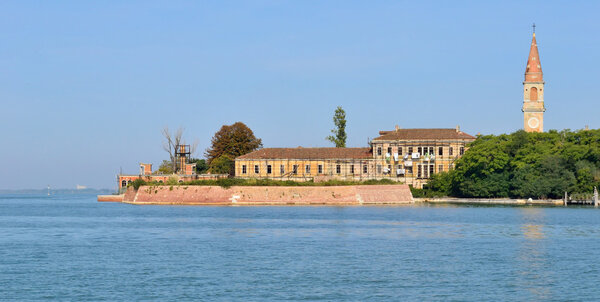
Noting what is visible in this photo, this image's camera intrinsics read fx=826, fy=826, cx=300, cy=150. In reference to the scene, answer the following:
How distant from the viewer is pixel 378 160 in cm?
10575

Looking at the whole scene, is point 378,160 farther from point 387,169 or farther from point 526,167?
point 526,167

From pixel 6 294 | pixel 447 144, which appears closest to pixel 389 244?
pixel 6 294

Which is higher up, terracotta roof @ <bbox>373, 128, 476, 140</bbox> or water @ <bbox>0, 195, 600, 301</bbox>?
terracotta roof @ <bbox>373, 128, 476, 140</bbox>

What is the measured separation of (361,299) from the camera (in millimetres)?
27766

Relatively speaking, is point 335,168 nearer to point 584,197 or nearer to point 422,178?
point 422,178

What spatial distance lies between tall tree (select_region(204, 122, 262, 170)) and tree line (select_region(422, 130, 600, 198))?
31950 mm

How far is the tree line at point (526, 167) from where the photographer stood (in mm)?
87312

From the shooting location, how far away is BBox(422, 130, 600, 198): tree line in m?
87.3

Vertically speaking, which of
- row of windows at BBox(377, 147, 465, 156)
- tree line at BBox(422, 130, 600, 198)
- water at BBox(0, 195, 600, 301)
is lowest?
water at BBox(0, 195, 600, 301)

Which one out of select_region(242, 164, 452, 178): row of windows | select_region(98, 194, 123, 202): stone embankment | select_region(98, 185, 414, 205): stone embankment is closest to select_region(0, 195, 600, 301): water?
select_region(98, 185, 414, 205): stone embankment

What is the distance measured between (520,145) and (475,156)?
6345mm

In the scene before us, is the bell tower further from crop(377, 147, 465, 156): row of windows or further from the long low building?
Result: crop(377, 147, 465, 156): row of windows

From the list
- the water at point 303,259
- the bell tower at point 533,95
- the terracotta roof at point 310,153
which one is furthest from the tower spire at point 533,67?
the water at point 303,259

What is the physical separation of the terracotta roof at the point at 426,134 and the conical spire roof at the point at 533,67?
13.9m
